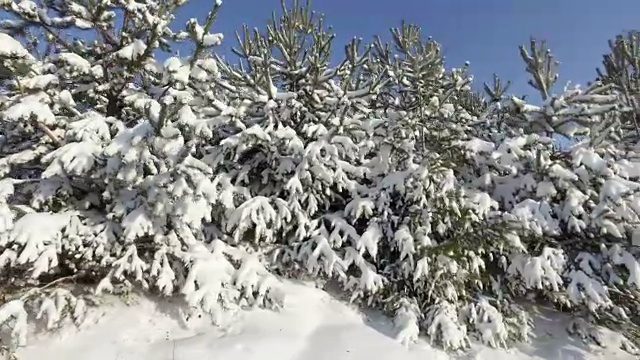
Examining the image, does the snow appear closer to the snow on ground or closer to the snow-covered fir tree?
the snow-covered fir tree

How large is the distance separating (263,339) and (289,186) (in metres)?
1.88

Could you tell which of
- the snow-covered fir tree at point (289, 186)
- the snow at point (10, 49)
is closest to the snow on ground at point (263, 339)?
the snow-covered fir tree at point (289, 186)

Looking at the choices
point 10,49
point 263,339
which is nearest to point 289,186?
point 263,339

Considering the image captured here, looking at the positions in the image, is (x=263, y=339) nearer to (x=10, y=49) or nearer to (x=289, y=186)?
(x=289, y=186)

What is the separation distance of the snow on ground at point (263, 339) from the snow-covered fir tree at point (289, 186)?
0.19 metres

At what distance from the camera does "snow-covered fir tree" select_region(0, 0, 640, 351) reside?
4.46 m

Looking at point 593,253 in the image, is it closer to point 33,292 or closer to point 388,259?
point 388,259

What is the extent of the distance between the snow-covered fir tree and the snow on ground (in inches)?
7.5

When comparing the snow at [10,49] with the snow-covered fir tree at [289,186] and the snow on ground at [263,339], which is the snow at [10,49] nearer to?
the snow-covered fir tree at [289,186]

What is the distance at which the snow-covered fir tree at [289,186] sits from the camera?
446 centimetres

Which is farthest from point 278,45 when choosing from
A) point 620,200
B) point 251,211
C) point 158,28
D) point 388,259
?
point 620,200

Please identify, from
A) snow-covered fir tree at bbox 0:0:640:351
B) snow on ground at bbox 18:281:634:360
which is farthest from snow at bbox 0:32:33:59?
snow on ground at bbox 18:281:634:360

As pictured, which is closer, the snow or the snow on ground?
the snow on ground

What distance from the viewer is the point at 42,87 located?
4824 mm
